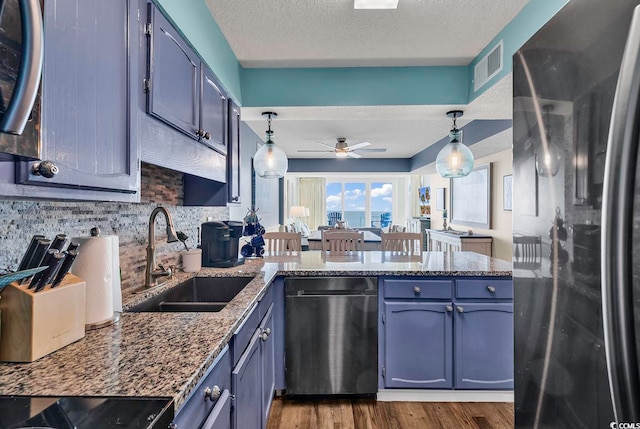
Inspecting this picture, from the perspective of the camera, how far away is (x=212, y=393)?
95 cm

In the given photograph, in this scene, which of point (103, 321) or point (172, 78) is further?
point (172, 78)

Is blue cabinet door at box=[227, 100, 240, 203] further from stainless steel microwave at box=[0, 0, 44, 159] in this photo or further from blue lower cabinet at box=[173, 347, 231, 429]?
stainless steel microwave at box=[0, 0, 44, 159]

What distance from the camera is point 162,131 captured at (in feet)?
4.29

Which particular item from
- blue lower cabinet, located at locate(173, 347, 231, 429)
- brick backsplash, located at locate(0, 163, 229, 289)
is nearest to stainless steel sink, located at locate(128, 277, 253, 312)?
brick backsplash, located at locate(0, 163, 229, 289)

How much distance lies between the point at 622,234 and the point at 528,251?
1.03ft

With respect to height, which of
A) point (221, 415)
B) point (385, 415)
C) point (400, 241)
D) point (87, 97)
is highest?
point (87, 97)

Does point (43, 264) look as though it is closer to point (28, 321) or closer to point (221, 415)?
point (28, 321)

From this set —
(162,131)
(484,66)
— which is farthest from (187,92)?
(484,66)

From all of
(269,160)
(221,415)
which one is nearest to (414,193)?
(269,160)

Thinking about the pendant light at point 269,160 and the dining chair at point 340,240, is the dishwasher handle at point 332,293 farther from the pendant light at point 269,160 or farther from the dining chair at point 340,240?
the pendant light at point 269,160

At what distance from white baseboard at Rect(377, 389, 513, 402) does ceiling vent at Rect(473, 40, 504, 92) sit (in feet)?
7.28

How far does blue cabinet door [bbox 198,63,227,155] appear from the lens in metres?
1.73

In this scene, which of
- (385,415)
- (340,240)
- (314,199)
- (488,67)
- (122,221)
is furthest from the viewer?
(314,199)

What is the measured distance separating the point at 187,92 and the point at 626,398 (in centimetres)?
173
